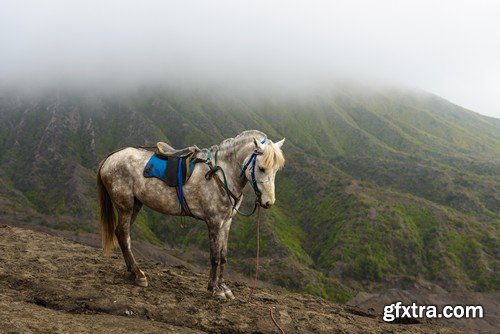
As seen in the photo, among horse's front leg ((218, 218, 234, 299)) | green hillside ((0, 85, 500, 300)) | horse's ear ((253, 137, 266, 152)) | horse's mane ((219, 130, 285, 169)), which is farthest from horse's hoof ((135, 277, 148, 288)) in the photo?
green hillside ((0, 85, 500, 300))

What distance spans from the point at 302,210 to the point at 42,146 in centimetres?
11443

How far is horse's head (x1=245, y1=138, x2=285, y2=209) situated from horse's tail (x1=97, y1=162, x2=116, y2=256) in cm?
394

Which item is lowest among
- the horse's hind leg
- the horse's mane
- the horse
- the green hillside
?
the green hillside

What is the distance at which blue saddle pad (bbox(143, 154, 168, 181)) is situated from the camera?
8.55 m

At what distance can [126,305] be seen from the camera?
750 cm

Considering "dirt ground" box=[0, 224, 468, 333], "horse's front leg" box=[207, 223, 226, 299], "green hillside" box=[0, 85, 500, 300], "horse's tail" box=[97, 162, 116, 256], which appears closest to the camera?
"dirt ground" box=[0, 224, 468, 333]

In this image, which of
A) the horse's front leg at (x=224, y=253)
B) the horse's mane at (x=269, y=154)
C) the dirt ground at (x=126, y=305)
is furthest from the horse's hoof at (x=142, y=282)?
the horse's mane at (x=269, y=154)

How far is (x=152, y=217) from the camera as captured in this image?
11231 centimetres

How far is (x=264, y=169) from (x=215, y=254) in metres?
2.32

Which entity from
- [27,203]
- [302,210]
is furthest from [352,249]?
[27,203]

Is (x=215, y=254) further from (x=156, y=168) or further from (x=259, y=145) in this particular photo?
(x=259, y=145)

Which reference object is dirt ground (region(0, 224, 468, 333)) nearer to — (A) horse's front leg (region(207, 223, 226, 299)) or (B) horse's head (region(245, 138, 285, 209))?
(A) horse's front leg (region(207, 223, 226, 299))

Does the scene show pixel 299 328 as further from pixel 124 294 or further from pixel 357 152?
pixel 357 152

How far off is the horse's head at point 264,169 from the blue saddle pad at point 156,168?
2.01 m
